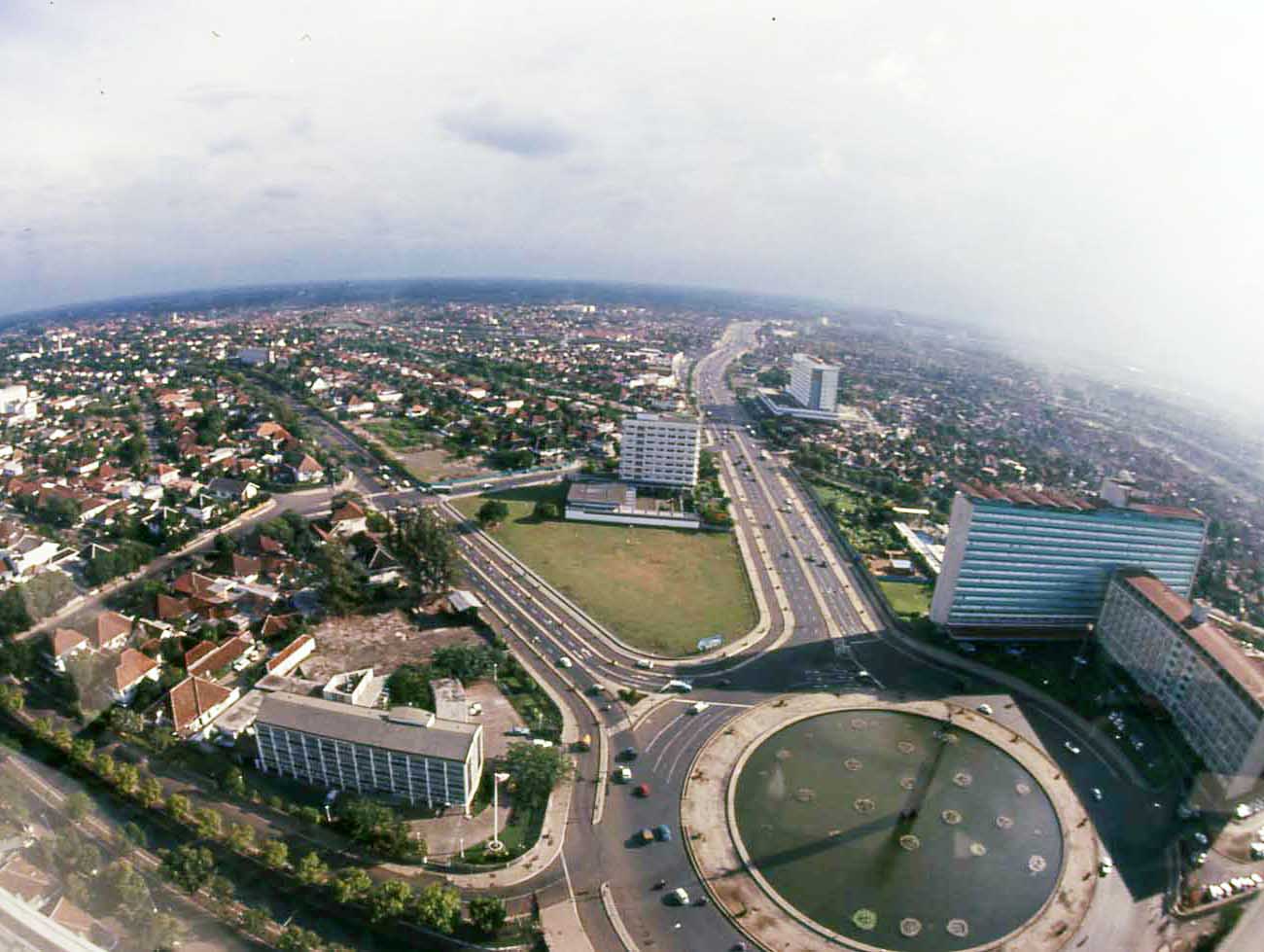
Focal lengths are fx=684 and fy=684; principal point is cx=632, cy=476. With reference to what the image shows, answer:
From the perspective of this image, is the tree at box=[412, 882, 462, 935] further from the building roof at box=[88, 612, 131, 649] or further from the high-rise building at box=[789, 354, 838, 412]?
the high-rise building at box=[789, 354, 838, 412]

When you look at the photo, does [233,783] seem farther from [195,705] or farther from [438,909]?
[438,909]

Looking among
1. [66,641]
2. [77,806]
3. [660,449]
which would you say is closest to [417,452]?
[660,449]

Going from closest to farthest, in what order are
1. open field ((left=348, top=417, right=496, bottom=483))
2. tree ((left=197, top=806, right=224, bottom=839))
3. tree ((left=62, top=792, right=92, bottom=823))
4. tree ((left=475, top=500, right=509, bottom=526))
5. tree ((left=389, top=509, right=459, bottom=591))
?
1. tree ((left=197, top=806, right=224, bottom=839))
2. tree ((left=62, top=792, right=92, bottom=823))
3. tree ((left=389, top=509, right=459, bottom=591))
4. tree ((left=475, top=500, right=509, bottom=526))
5. open field ((left=348, top=417, right=496, bottom=483))

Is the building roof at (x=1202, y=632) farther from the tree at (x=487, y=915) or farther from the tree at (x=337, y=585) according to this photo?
the tree at (x=337, y=585)

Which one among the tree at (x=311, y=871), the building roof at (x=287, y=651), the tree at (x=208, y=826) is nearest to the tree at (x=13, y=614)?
the building roof at (x=287, y=651)

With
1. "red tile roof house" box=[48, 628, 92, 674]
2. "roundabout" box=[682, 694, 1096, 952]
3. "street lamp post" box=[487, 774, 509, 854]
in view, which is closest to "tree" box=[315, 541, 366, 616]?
"red tile roof house" box=[48, 628, 92, 674]

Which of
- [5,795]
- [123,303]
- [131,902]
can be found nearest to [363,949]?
[131,902]
